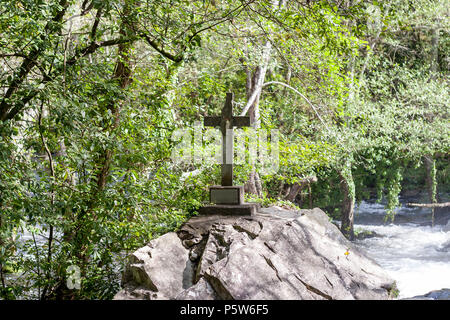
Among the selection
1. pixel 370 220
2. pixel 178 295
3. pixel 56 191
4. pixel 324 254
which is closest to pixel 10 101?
pixel 56 191

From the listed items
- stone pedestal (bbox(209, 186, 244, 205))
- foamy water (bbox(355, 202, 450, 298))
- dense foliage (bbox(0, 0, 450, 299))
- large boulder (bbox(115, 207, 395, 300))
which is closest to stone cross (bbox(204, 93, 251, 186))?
stone pedestal (bbox(209, 186, 244, 205))

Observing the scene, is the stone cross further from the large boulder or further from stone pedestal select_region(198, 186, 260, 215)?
the large boulder

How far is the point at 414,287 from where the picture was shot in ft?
29.7

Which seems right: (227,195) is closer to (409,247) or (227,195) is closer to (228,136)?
(228,136)

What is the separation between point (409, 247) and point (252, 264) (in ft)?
34.2

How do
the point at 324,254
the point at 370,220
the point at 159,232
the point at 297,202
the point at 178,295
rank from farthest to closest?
the point at 370,220 < the point at 297,202 < the point at 159,232 < the point at 324,254 < the point at 178,295

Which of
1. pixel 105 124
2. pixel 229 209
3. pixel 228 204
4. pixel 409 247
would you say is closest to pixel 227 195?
pixel 228 204

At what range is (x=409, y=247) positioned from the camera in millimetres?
12672

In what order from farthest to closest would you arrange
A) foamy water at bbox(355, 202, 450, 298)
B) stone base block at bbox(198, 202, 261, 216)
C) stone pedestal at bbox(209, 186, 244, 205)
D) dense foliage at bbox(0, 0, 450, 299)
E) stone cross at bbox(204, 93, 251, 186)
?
foamy water at bbox(355, 202, 450, 298), stone cross at bbox(204, 93, 251, 186), stone pedestal at bbox(209, 186, 244, 205), stone base block at bbox(198, 202, 261, 216), dense foliage at bbox(0, 0, 450, 299)

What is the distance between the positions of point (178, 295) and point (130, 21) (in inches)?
99.7

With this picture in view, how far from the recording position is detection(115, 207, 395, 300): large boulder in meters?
3.59

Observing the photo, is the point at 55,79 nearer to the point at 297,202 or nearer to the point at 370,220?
the point at 297,202

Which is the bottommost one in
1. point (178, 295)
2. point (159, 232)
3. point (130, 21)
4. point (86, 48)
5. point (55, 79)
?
point (178, 295)

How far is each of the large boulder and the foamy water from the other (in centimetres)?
371
